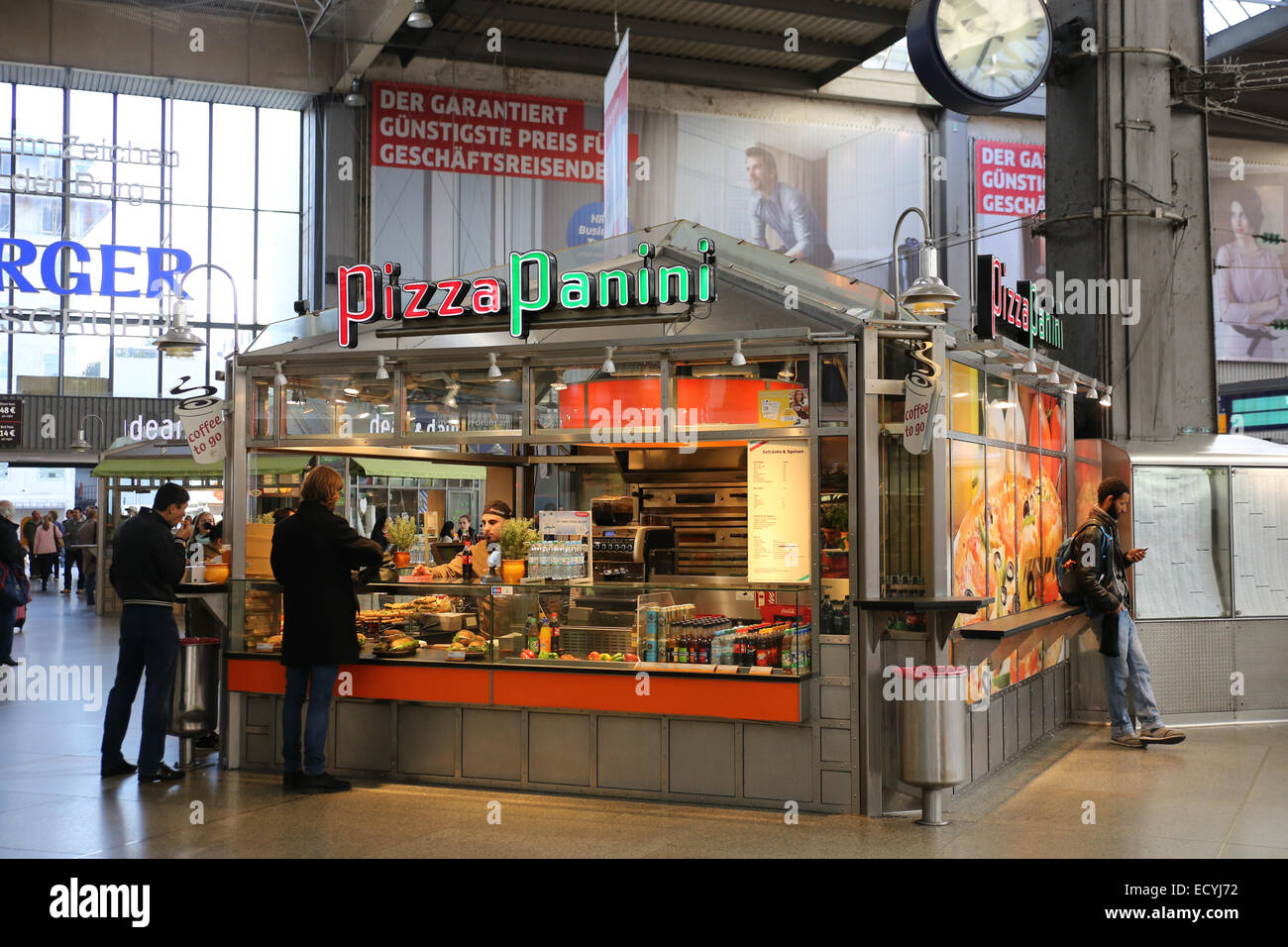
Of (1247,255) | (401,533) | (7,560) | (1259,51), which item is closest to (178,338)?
(7,560)

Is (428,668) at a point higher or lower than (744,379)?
lower

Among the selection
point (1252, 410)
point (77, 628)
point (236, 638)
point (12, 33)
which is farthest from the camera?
point (12, 33)

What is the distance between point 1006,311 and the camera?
846 centimetres

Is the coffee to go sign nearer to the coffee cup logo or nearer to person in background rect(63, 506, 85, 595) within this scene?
the coffee cup logo

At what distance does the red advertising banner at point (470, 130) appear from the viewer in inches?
803

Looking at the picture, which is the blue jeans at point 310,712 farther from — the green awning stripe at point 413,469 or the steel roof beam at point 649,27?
the steel roof beam at point 649,27

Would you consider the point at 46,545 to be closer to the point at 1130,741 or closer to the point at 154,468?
the point at 154,468

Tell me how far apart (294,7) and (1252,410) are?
1634 centimetres

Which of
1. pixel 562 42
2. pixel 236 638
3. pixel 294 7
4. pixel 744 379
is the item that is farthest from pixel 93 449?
pixel 744 379

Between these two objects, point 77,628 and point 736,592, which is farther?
point 77,628

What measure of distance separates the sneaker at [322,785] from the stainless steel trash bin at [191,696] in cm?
114

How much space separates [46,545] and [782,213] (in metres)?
16.0

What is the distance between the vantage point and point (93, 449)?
24.4 metres
